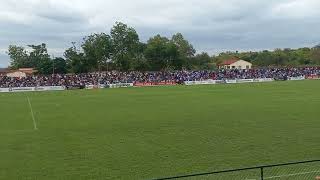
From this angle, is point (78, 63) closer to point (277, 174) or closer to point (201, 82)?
point (201, 82)

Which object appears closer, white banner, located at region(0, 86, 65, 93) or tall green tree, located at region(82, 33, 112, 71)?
white banner, located at region(0, 86, 65, 93)

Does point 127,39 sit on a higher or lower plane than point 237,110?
higher

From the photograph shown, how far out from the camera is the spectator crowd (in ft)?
304

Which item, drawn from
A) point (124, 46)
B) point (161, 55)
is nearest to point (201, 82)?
point (161, 55)

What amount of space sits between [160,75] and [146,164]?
85912 millimetres

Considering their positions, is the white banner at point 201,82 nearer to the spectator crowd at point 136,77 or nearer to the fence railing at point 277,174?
the spectator crowd at point 136,77

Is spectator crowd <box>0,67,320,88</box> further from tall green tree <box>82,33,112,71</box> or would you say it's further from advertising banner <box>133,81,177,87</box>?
tall green tree <box>82,33,112,71</box>

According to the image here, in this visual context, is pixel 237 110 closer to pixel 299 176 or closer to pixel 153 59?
pixel 299 176

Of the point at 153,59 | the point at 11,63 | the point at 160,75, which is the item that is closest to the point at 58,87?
the point at 160,75

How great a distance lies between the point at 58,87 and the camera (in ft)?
291

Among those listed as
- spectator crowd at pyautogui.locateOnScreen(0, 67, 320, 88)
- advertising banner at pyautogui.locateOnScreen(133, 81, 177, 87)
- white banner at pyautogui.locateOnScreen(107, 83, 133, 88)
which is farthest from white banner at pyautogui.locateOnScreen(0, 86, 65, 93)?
advertising banner at pyautogui.locateOnScreen(133, 81, 177, 87)

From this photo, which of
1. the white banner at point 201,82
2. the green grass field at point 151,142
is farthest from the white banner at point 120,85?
the green grass field at point 151,142

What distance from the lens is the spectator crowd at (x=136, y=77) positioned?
9262cm

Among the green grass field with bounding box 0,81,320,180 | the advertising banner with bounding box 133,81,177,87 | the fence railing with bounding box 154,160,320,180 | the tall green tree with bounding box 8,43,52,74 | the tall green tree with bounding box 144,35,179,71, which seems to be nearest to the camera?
the fence railing with bounding box 154,160,320,180
